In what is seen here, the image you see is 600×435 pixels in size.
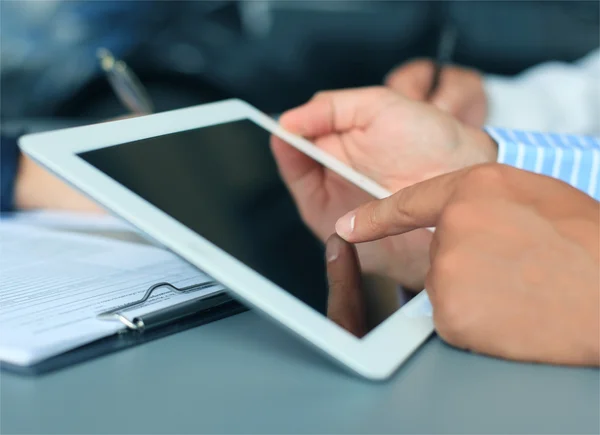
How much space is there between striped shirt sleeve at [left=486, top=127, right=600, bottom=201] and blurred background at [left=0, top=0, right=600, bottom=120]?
668 millimetres

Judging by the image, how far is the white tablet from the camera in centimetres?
30

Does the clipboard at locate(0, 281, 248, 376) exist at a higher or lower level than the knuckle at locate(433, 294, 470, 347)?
higher

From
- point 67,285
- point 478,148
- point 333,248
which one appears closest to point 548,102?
point 478,148

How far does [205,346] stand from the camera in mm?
330

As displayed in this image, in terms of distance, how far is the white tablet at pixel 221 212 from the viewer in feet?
0.99

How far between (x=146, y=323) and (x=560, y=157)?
403 mm

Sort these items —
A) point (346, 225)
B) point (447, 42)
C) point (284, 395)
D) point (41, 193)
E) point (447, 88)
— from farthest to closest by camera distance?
point (447, 42) < point (447, 88) < point (41, 193) < point (346, 225) < point (284, 395)

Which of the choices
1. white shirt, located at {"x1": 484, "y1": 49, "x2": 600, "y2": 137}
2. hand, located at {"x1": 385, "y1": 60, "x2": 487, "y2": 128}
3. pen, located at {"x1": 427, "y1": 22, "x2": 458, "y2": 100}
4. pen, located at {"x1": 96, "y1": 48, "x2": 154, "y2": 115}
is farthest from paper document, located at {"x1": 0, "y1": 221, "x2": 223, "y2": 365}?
pen, located at {"x1": 427, "y1": 22, "x2": 458, "y2": 100}

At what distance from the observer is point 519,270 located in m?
0.31

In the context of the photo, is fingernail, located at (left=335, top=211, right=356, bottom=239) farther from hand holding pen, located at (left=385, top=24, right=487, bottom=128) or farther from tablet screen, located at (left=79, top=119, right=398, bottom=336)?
hand holding pen, located at (left=385, top=24, right=487, bottom=128)

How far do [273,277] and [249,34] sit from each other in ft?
3.33

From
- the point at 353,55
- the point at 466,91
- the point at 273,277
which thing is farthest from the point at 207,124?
the point at 353,55

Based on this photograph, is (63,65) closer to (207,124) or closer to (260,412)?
(207,124)

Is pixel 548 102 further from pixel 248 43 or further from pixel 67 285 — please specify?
pixel 67 285
